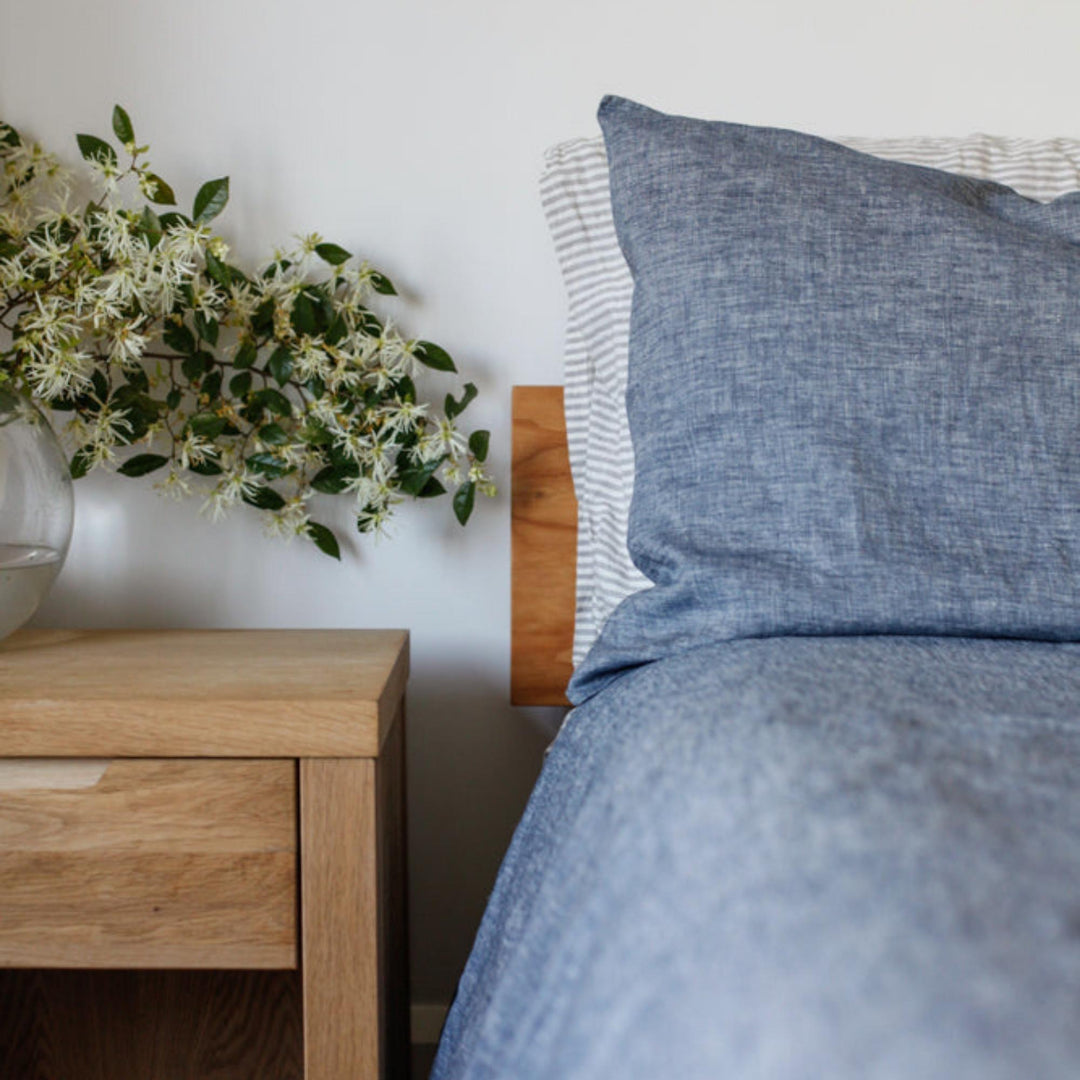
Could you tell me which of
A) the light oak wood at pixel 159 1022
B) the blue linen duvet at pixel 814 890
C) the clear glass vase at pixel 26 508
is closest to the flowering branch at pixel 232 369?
the clear glass vase at pixel 26 508

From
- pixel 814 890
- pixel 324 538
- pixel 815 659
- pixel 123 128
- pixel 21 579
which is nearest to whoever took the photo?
pixel 814 890

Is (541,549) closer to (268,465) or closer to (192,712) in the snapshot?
(268,465)

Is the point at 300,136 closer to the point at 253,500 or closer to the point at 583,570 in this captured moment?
the point at 253,500

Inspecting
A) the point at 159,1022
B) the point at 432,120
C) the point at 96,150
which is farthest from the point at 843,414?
the point at 159,1022

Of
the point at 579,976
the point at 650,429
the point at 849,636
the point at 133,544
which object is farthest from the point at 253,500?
the point at 579,976

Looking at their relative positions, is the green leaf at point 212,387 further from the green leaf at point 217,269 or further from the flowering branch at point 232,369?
the green leaf at point 217,269

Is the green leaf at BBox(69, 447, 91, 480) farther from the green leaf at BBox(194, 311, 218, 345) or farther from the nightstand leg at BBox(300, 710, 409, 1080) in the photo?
the nightstand leg at BBox(300, 710, 409, 1080)

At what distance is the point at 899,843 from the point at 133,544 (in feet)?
3.57

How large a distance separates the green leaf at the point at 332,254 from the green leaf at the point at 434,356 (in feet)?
0.41

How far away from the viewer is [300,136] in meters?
1.24

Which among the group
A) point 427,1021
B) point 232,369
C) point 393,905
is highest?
point 232,369

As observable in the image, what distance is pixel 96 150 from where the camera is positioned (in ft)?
3.77

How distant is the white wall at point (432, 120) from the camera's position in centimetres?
123

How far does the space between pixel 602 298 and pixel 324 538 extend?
0.44 metres
